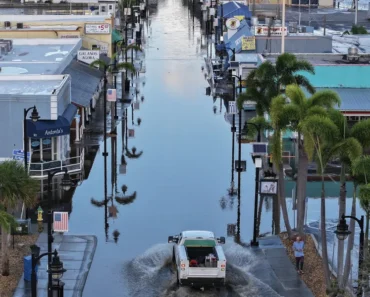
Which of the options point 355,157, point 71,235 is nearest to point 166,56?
point 71,235

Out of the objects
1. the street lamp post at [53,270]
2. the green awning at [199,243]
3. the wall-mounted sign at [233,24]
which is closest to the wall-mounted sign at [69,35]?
the wall-mounted sign at [233,24]

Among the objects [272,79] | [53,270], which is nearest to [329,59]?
[272,79]

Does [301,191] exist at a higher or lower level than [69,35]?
lower

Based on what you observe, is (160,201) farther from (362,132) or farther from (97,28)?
(97,28)

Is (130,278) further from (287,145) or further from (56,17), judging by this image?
(56,17)

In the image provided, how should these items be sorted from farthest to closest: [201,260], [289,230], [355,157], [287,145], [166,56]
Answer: [166,56] < [287,145] < [289,230] < [201,260] < [355,157]

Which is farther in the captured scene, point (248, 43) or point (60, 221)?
point (248, 43)

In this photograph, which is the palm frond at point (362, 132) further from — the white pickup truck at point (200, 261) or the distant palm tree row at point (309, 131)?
the white pickup truck at point (200, 261)
